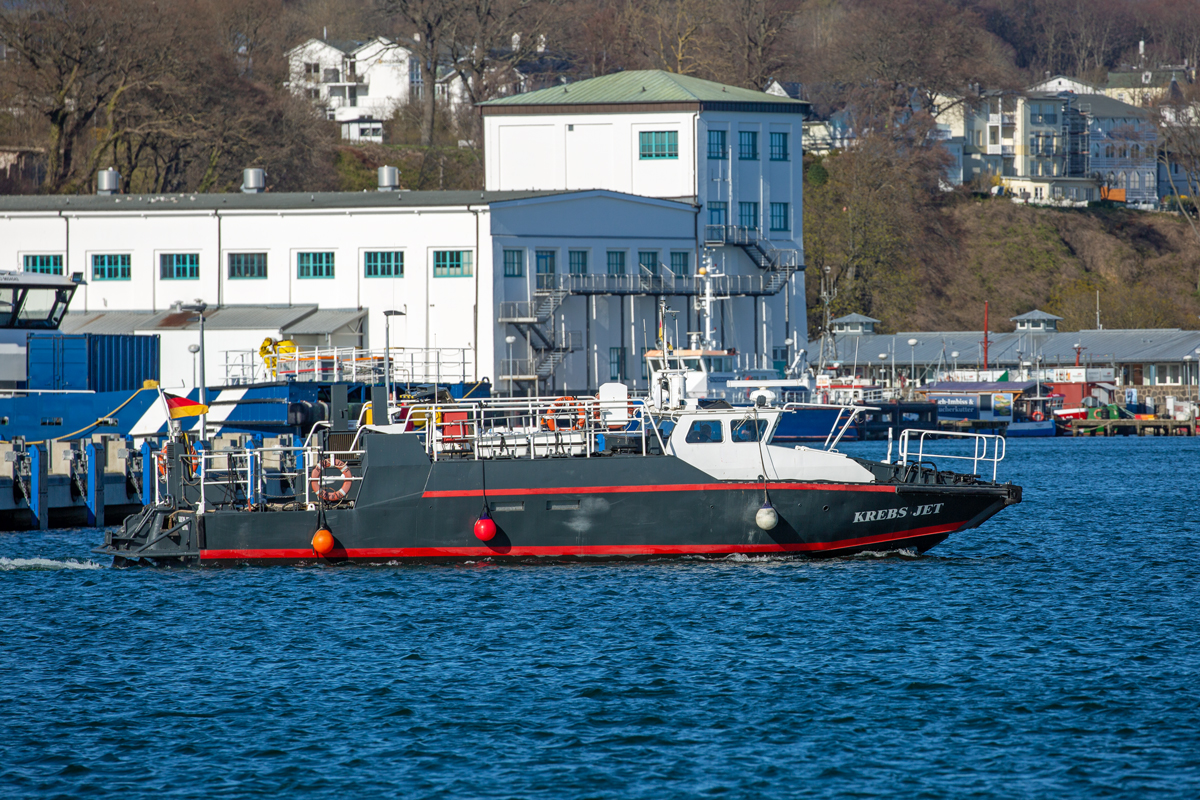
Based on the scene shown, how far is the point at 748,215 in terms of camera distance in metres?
83.3

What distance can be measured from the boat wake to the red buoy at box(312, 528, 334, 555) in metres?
5.83

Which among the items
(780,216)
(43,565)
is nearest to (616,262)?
(780,216)

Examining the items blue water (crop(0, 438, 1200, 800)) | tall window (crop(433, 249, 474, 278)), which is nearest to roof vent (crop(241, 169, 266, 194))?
tall window (crop(433, 249, 474, 278))

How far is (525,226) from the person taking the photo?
7125cm

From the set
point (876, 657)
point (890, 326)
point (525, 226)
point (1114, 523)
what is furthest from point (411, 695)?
point (890, 326)

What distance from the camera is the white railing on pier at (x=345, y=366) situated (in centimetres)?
5541

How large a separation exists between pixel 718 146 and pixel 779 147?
4.38 m

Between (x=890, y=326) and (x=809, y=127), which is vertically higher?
(x=809, y=127)

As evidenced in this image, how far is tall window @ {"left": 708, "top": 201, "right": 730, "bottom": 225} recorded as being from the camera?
81.3 m

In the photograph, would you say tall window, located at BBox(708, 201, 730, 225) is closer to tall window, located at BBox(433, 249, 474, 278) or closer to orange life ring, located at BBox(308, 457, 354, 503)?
tall window, located at BBox(433, 249, 474, 278)

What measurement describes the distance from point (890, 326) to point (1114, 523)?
85745mm

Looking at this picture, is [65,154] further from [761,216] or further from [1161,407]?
[1161,407]

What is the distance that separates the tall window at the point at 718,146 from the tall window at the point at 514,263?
1560cm

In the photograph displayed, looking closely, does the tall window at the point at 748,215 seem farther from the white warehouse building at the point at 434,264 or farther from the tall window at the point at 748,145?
the tall window at the point at 748,145
